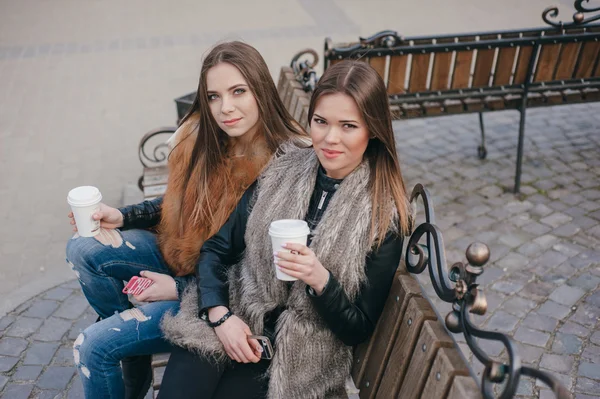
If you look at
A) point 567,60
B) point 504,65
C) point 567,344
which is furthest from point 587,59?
point 567,344

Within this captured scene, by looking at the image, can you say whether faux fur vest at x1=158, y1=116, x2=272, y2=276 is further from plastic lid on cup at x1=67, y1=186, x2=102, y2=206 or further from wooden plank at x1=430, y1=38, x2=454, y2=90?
wooden plank at x1=430, y1=38, x2=454, y2=90

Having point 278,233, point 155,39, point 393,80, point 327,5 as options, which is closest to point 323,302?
point 278,233

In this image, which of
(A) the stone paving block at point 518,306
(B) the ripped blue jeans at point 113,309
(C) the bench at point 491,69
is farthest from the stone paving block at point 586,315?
(B) the ripped blue jeans at point 113,309

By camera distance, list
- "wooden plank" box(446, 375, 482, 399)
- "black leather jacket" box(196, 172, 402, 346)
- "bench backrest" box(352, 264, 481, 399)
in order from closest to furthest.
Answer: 1. "wooden plank" box(446, 375, 482, 399)
2. "bench backrest" box(352, 264, 481, 399)
3. "black leather jacket" box(196, 172, 402, 346)

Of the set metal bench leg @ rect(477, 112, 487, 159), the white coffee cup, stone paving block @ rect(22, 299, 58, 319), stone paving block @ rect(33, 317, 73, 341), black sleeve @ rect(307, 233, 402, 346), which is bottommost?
stone paving block @ rect(33, 317, 73, 341)

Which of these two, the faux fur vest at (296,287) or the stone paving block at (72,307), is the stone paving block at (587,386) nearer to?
the faux fur vest at (296,287)

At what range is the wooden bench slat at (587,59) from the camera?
16.3 feet

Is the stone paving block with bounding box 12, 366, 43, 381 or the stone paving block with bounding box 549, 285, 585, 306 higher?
the stone paving block with bounding box 549, 285, 585, 306

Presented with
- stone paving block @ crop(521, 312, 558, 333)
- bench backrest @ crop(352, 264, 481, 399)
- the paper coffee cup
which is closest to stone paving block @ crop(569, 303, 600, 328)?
stone paving block @ crop(521, 312, 558, 333)

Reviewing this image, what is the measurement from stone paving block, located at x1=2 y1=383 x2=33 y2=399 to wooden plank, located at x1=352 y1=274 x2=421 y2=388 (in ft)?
6.34

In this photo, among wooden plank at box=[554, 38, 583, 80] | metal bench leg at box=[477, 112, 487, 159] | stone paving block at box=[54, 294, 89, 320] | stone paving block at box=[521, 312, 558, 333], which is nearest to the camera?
stone paving block at box=[521, 312, 558, 333]

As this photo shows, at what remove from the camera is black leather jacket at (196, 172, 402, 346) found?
1944 millimetres

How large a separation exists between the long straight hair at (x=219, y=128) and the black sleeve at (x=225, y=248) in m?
0.15

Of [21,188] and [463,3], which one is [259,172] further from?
[463,3]
